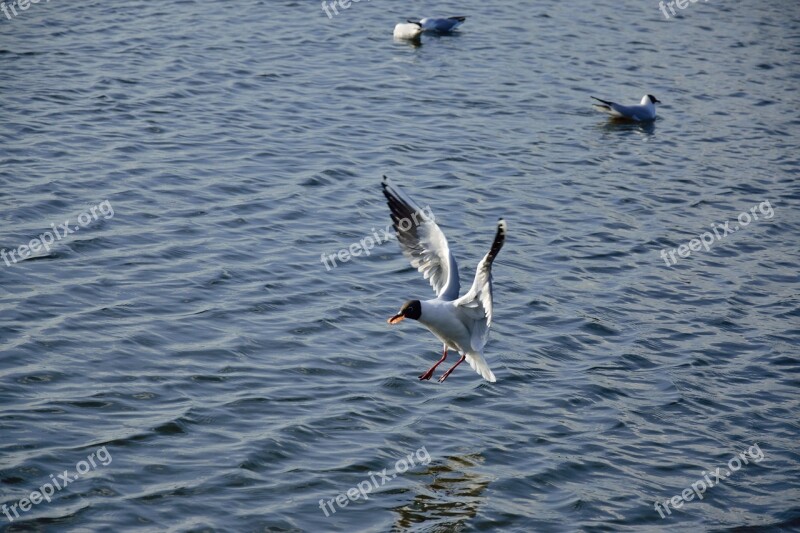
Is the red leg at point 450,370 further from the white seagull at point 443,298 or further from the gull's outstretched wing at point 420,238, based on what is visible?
the gull's outstretched wing at point 420,238

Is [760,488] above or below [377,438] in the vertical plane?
below

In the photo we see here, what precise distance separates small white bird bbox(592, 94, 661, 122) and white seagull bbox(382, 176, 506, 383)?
8799mm

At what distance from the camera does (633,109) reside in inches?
743

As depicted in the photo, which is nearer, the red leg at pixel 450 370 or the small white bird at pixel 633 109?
the red leg at pixel 450 370

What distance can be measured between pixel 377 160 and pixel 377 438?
7.50m

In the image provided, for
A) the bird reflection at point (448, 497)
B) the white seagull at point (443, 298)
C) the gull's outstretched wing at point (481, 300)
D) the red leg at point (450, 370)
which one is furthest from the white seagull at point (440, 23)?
the bird reflection at point (448, 497)

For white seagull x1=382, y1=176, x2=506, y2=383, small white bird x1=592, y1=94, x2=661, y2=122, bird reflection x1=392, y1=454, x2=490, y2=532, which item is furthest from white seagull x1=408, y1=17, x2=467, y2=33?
bird reflection x1=392, y1=454, x2=490, y2=532

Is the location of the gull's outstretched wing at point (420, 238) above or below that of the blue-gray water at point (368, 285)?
above

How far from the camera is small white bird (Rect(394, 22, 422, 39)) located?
881 inches

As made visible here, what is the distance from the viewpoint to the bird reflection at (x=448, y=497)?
8.60 meters

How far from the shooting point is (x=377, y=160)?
53.6 feet

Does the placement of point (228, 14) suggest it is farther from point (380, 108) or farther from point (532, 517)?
point (532, 517)

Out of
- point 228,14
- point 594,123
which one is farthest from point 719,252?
point 228,14

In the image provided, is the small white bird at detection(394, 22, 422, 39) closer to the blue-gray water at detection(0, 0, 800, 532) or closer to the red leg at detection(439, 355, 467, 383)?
the blue-gray water at detection(0, 0, 800, 532)
